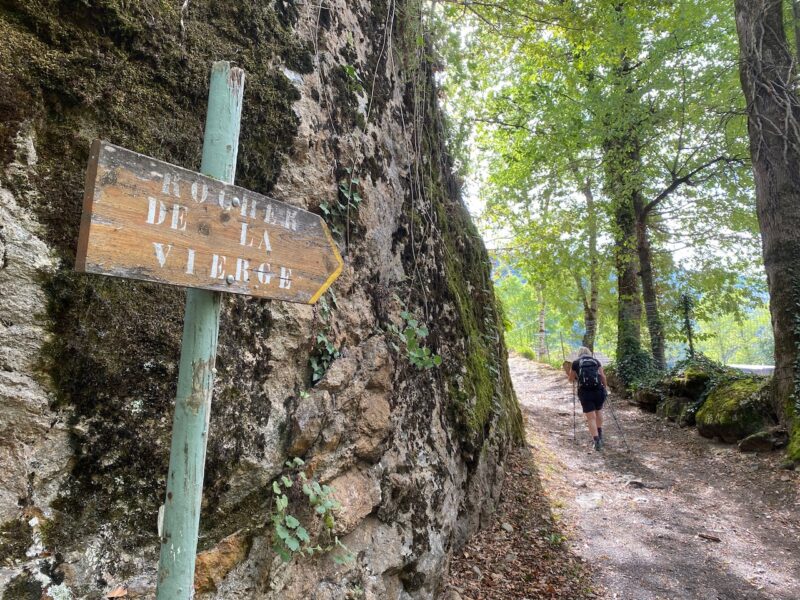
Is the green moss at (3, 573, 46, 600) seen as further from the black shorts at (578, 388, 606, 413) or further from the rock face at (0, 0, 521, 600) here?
the black shorts at (578, 388, 606, 413)

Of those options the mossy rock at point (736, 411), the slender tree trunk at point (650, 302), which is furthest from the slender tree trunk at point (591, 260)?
the mossy rock at point (736, 411)

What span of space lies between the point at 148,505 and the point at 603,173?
14768 millimetres

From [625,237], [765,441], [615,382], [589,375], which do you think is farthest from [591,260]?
[765,441]

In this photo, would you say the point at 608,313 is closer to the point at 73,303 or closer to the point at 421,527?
the point at 421,527

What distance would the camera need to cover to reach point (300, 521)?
8.26ft

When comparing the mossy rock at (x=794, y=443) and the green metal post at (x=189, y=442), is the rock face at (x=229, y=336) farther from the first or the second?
the mossy rock at (x=794, y=443)

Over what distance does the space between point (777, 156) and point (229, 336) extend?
850 cm

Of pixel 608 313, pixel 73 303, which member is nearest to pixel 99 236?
pixel 73 303

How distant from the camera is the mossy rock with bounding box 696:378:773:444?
7.32 meters

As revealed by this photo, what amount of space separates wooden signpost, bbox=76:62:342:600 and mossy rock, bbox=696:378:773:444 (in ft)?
27.2

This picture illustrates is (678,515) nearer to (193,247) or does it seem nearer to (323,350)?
(323,350)

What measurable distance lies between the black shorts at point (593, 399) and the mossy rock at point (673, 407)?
255 centimetres

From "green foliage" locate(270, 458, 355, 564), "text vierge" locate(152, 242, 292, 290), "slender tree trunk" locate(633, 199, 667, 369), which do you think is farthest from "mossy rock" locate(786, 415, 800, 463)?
"text vierge" locate(152, 242, 292, 290)

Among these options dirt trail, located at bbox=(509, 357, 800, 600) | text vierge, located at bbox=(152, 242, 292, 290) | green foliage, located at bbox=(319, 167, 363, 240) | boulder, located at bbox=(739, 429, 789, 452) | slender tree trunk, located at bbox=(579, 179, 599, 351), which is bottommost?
dirt trail, located at bbox=(509, 357, 800, 600)
